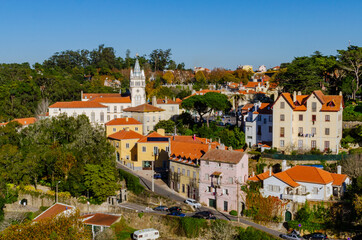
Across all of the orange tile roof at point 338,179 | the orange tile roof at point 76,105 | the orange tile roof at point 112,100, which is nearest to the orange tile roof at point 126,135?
the orange tile roof at point 76,105

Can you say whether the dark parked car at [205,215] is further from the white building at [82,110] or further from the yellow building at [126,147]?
the white building at [82,110]

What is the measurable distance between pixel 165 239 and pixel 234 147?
55.3ft

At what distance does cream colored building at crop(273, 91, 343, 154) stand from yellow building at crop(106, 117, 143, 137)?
82.8 ft

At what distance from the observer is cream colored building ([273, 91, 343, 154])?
48406 millimetres

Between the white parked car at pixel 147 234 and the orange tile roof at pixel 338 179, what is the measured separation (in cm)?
1679

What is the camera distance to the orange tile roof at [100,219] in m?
41.7

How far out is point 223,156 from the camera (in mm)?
43875

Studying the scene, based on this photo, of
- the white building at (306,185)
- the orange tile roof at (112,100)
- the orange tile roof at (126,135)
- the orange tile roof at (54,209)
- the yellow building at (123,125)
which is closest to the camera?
the white building at (306,185)

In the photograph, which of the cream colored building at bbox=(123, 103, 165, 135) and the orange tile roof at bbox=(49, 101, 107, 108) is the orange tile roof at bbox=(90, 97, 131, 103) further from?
the cream colored building at bbox=(123, 103, 165, 135)

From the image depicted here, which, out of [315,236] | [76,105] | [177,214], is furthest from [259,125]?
[76,105]

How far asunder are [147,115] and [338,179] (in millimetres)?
36845

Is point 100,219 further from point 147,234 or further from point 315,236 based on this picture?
point 315,236

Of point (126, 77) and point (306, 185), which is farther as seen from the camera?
point (126, 77)

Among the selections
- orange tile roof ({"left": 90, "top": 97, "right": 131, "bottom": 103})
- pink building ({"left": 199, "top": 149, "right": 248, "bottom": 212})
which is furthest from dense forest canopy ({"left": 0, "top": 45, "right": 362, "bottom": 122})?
pink building ({"left": 199, "top": 149, "right": 248, "bottom": 212})
